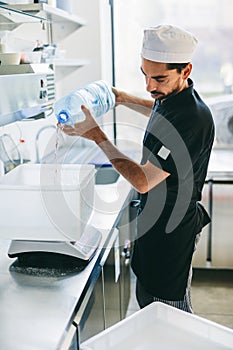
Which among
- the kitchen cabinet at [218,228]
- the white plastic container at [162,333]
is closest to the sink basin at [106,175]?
the kitchen cabinet at [218,228]

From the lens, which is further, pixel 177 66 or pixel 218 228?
pixel 218 228

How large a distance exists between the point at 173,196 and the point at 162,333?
1.94ft

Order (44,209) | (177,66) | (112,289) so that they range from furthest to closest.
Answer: (112,289)
(177,66)
(44,209)

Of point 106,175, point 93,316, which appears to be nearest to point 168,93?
point 93,316

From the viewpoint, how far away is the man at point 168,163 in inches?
71.1

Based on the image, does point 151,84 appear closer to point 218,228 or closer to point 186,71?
point 186,71

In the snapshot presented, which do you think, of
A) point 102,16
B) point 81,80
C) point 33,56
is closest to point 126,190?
point 33,56

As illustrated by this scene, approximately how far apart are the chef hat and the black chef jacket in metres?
0.14

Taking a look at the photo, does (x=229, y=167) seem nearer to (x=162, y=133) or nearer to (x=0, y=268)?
(x=162, y=133)

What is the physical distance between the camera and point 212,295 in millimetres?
3197

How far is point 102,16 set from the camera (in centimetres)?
342

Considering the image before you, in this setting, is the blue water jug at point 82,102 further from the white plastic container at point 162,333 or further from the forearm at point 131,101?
the white plastic container at point 162,333

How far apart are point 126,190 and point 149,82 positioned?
0.86 m

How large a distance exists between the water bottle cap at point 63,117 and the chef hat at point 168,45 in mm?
414
